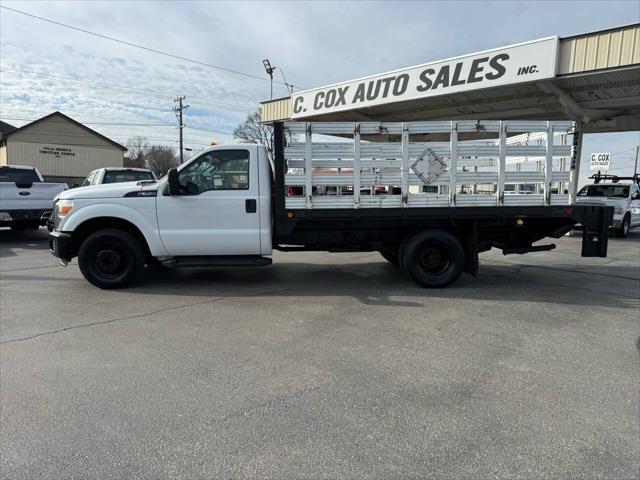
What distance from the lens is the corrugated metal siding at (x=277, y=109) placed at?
18625mm

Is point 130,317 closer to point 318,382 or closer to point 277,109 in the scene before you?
point 318,382

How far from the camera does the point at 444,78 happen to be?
12484 mm

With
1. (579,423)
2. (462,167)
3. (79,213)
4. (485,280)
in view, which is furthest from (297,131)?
(579,423)

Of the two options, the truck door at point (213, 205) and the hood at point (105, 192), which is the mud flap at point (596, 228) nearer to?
the truck door at point (213, 205)

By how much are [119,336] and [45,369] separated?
0.90 meters

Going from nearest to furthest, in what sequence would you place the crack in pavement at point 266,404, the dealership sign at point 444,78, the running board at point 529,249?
the crack in pavement at point 266,404 < the running board at point 529,249 < the dealership sign at point 444,78

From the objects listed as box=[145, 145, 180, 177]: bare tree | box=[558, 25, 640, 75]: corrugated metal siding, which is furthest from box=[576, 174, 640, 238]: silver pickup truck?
box=[145, 145, 180, 177]: bare tree

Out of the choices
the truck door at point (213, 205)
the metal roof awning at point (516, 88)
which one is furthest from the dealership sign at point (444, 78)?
the truck door at point (213, 205)

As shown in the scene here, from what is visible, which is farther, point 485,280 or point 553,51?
point 553,51

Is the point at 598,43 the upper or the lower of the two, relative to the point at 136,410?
upper

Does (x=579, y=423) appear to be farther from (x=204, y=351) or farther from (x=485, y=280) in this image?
(x=485, y=280)

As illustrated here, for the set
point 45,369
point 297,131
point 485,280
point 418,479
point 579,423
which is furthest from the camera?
point 485,280

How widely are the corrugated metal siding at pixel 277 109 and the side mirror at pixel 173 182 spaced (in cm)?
1287

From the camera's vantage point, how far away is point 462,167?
261 inches
